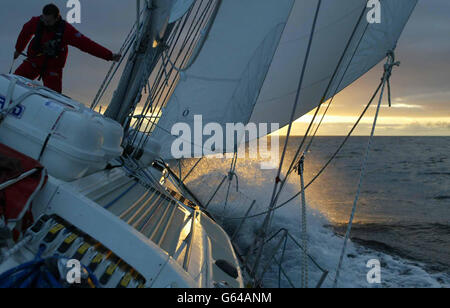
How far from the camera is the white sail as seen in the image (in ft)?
16.1

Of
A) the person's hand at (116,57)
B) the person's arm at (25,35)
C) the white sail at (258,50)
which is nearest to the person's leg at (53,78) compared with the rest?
the person's arm at (25,35)

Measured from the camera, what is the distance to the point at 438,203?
1519 cm

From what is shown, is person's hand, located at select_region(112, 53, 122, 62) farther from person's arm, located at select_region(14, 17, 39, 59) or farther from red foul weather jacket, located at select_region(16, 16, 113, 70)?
person's arm, located at select_region(14, 17, 39, 59)

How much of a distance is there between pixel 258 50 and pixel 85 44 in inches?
98.9

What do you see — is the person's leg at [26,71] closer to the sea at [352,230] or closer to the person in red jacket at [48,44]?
the person in red jacket at [48,44]

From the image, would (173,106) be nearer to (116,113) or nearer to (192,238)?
(116,113)

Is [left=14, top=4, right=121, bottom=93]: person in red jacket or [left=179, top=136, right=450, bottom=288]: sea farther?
[left=179, top=136, right=450, bottom=288]: sea

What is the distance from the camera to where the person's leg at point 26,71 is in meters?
3.84

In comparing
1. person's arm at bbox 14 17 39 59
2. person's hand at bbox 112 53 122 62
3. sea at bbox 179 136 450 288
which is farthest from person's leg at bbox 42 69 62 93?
sea at bbox 179 136 450 288

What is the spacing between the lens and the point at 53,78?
13.2 ft

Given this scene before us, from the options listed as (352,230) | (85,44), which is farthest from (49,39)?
(352,230)

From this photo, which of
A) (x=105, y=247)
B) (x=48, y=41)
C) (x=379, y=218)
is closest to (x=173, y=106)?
(x=48, y=41)

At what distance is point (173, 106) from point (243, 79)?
1.17 m

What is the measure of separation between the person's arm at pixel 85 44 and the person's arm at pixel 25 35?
1.20ft
